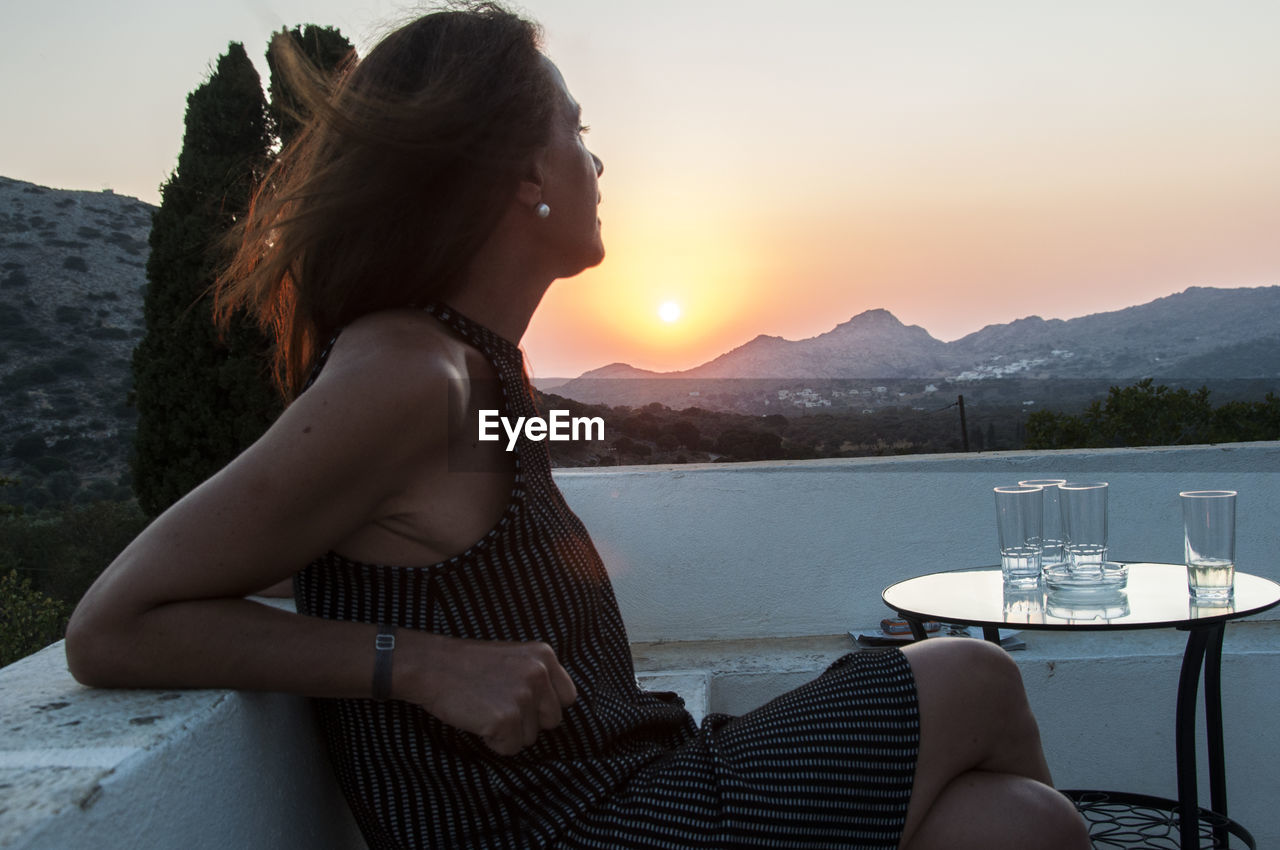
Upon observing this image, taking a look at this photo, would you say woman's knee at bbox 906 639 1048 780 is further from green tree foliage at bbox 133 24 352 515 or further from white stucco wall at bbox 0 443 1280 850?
green tree foliage at bbox 133 24 352 515

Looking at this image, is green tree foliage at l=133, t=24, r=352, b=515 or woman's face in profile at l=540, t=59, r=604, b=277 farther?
green tree foliage at l=133, t=24, r=352, b=515

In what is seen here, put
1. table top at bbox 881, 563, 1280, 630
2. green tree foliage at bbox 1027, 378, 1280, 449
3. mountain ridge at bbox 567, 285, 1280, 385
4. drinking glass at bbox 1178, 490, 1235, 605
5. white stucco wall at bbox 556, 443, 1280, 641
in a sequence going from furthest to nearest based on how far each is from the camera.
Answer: mountain ridge at bbox 567, 285, 1280, 385, green tree foliage at bbox 1027, 378, 1280, 449, white stucco wall at bbox 556, 443, 1280, 641, drinking glass at bbox 1178, 490, 1235, 605, table top at bbox 881, 563, 1280, 630

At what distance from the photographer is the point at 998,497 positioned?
6.29 feet

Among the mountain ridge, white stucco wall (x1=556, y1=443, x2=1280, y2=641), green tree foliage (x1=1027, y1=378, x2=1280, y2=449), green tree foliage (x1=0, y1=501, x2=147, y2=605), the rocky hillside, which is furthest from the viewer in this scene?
the rocky hillside

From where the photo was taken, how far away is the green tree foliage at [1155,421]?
5.40m

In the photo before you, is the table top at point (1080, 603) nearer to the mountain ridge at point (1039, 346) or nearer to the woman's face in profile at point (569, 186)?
the woman's face in profile at point (569, 186)

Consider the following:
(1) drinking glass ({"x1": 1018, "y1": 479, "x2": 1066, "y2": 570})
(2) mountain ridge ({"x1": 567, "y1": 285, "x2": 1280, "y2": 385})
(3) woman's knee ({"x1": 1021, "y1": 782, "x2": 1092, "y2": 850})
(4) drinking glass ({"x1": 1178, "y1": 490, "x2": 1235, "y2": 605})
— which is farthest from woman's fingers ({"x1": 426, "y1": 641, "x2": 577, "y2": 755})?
(2) mountain ridge ({"x1": 567, "y1": 285, "x2": 1280, "y2": 385})

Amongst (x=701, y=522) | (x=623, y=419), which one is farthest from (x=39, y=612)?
(x=701, y=522)

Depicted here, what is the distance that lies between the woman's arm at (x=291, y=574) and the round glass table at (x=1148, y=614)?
1229 mm

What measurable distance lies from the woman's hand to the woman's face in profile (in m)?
0.60

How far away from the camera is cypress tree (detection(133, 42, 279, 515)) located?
5109 mm

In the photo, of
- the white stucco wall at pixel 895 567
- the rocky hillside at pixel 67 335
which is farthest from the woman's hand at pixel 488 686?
the rocky hillside at pixel 67 335

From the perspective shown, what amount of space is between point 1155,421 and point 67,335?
24.3 m

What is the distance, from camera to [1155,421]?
5387 millimetres
